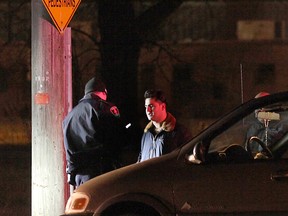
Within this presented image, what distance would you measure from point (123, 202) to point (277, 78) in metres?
21.8

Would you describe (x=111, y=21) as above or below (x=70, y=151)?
above

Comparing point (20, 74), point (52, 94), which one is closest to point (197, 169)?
point (52, 94)

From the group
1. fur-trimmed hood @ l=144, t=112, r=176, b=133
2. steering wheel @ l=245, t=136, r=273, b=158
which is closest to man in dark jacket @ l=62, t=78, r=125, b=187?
fur-trimmed hood @ l=144, t=112, r=176, b=133

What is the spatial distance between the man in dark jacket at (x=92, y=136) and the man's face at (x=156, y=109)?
41 centimetres

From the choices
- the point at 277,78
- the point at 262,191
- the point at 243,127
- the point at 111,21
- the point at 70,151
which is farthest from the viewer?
the point at 277,78

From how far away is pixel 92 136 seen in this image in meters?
7.30

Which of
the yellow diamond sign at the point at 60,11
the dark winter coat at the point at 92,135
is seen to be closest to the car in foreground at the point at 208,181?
the dark winter coat at the point at 92,135

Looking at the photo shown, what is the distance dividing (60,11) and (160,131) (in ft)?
5.71

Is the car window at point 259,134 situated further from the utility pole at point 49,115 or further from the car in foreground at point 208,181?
the utility pole at point 49,115

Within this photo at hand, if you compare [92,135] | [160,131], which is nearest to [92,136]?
[92,135]

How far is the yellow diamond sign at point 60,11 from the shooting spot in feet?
25.4

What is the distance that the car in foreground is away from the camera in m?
5.68

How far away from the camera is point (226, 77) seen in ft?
90.2

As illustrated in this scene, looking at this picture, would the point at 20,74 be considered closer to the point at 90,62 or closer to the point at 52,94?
the point at 90,62
